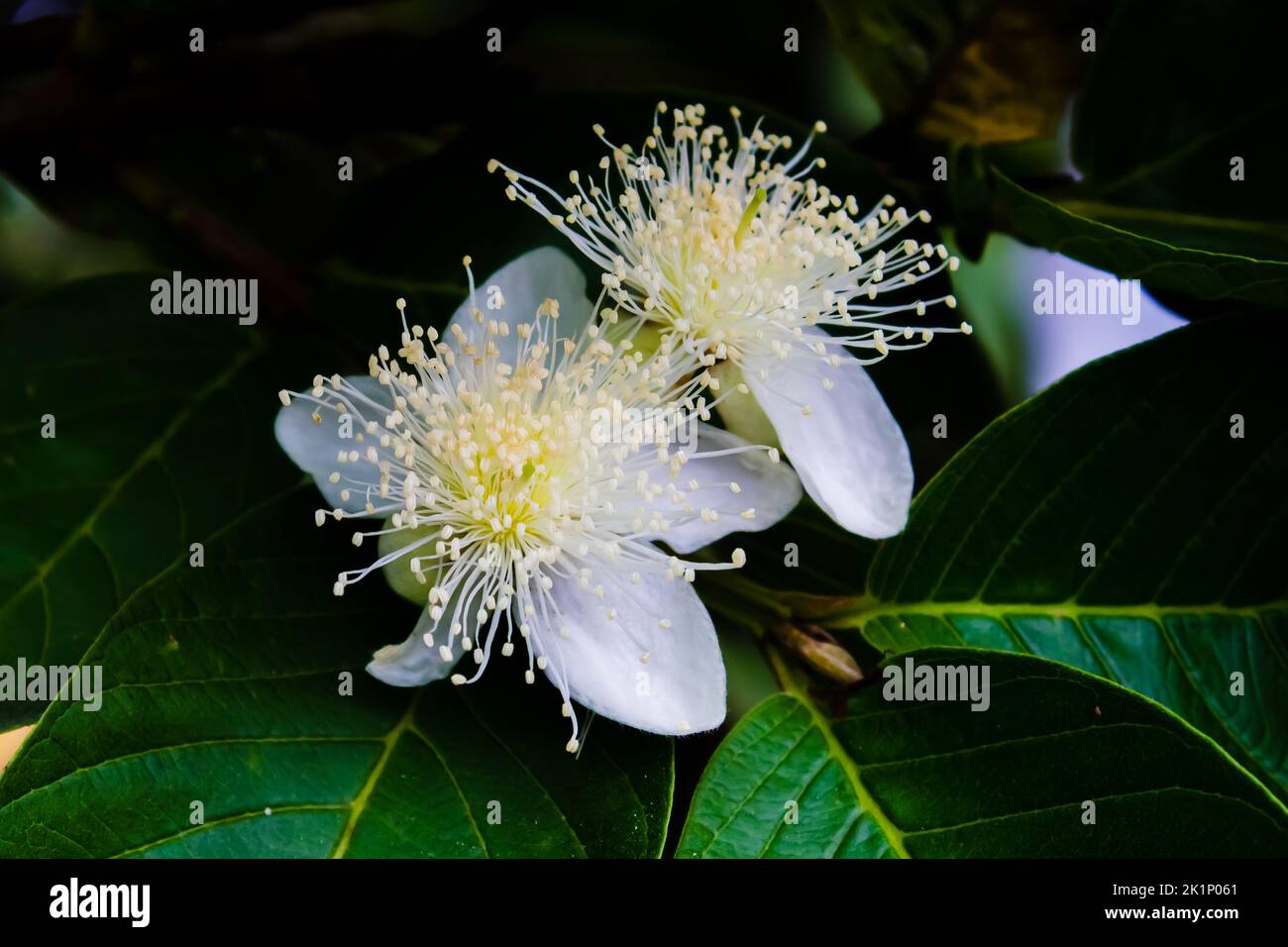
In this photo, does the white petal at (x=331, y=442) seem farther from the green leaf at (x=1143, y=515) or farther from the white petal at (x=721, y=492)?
the green leaf at (x=1143, y=515)

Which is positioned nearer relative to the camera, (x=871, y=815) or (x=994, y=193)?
(x=871, y=815)

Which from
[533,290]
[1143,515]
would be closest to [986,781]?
[1143,515]

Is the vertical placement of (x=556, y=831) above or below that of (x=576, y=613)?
below

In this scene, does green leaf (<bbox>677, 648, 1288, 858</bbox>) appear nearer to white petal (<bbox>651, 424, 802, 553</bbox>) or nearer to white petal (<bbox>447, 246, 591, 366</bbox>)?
white petal (<bbox>651, 424, 802, 553</bbox>)

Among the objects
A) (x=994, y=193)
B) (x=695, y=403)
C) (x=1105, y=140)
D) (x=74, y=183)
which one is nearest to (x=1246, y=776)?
(x=695, y=403)

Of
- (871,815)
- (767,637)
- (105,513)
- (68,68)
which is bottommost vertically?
(871,815)

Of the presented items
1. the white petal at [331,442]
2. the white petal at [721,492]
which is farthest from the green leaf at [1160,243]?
the white petal at [331,442]

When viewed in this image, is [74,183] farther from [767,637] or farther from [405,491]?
[767,637]
